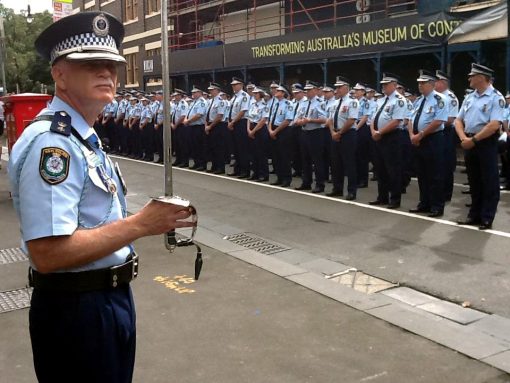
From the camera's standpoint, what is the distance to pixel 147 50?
30141mm

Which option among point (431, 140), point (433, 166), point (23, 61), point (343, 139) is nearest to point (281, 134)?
point (343, 139)

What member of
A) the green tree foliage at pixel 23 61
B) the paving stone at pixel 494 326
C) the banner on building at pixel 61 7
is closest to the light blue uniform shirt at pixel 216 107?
the banner on building at pixel 61 7

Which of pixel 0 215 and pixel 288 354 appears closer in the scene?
pixel 288 354

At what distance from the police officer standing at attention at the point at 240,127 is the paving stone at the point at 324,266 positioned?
6771mm

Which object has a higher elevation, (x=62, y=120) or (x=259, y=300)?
(x=62, y=120)

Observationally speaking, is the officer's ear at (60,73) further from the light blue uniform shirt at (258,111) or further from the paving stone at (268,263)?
the light blue uniform shirt at (258,111)

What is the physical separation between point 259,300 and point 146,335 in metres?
1.10

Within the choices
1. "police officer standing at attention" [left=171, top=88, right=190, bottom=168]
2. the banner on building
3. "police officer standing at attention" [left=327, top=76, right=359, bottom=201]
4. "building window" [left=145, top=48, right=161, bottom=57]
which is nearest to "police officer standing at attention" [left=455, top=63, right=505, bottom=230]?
"police officer standing at attention" [left=327, top=76, right=359, bottom=201]

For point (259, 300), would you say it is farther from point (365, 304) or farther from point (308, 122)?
point (308, 122)

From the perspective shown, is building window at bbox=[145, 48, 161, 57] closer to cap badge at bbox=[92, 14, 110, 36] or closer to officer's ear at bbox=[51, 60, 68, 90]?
cap badge at bbox=[92, 14, 110, 36]

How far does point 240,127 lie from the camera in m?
13.1

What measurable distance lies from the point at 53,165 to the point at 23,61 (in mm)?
50904

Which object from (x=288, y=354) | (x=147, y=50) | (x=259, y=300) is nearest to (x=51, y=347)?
(x=288, y=354)

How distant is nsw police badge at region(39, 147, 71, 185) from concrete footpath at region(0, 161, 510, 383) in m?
2.18
